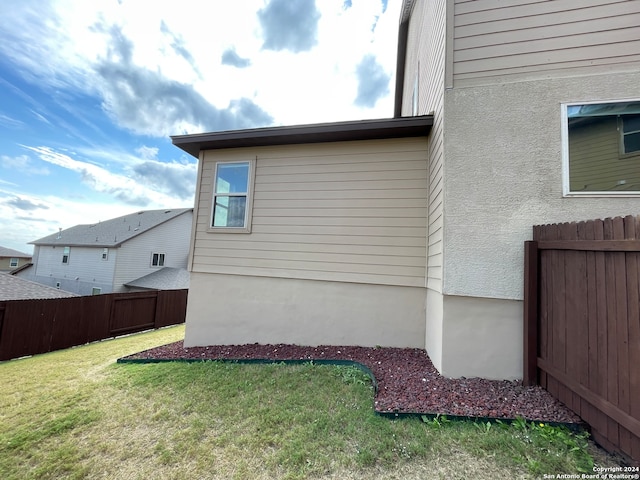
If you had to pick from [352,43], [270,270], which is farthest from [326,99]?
[270,270]

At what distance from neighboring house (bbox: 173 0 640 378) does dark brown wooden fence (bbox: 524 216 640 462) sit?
0.26 metres

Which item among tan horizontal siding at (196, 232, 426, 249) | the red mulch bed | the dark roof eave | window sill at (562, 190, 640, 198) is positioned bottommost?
the red mulch bed

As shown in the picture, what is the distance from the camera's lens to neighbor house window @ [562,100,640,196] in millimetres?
3405

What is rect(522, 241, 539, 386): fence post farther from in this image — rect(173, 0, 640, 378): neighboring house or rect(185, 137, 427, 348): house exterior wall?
rect(185, 137, 427, 348): house exterior wall

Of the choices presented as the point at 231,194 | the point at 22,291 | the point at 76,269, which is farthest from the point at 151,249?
the point at 231,194

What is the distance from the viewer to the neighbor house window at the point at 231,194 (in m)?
5.86

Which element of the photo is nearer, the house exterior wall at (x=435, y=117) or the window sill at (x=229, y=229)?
the house exterior wall at (x=435, y=117)

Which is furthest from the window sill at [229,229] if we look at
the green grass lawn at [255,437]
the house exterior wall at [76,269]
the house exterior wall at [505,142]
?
the house exterior wall at [76,269]

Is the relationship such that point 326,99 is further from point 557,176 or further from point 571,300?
point 571,300

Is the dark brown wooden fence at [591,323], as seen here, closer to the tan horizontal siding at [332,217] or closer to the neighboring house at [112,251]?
the tan horizontal siding at [332,217]

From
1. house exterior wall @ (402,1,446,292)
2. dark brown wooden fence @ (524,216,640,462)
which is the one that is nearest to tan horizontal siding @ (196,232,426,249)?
house exterior wall @ (402,1,446,292)

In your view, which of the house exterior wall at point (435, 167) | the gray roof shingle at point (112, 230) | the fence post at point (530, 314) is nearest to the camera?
the fence post at point (530, 314)

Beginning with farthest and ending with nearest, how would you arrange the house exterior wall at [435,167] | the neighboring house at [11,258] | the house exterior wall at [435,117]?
1. the neighboring house at [11,258]
2. the house exterior wall at [435,117]
3. the house exterior wall at [435,167]

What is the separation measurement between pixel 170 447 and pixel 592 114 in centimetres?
614
